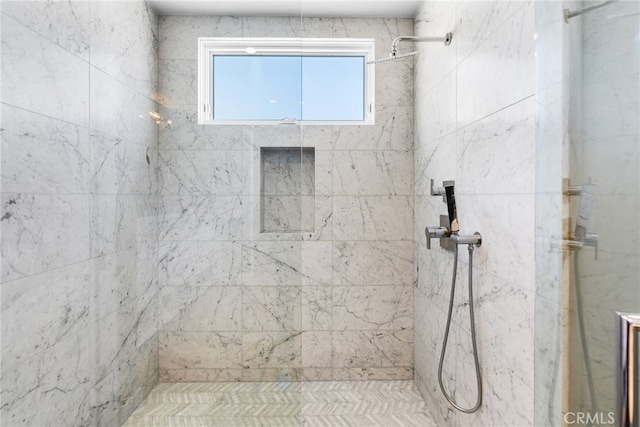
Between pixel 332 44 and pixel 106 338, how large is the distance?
208 centimetres

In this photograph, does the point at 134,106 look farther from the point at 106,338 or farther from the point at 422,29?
the point at 422,29

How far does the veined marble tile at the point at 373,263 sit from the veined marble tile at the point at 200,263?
846 mm

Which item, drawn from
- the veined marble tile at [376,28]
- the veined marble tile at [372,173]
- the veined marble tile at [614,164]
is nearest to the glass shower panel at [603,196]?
the veined marble tile at [614,164]

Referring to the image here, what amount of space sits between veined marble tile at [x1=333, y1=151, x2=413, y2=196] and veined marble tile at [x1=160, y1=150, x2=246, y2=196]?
2.80 feet

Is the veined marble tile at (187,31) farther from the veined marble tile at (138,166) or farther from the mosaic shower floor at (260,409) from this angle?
the mosaic shower floor at (260,409)

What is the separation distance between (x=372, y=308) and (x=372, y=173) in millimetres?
904

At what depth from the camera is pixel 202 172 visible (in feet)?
4.81

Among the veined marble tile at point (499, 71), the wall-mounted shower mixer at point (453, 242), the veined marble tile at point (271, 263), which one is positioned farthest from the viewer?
the veined marble tile at point (271, 263)

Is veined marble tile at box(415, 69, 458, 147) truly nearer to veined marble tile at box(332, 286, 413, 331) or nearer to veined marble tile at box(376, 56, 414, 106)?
veined marble tile at box(376, 56, 414, 106)

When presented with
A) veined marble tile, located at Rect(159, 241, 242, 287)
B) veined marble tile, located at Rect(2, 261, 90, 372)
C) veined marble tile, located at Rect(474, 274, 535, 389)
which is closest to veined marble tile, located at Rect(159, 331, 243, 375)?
veined marble tile, located at Rect(159, 241, 242, 287)

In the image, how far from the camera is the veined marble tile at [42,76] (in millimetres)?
991

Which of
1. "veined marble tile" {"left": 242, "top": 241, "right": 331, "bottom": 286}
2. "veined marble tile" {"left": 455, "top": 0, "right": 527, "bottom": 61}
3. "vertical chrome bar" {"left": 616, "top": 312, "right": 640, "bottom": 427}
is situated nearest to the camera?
"vertical chrome bar" {"left": 616, "top": 312, "right": 640, "bottom": 427}

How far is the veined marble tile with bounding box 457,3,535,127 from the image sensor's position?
99 cm

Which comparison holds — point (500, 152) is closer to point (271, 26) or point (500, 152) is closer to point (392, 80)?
point (271, 26)
